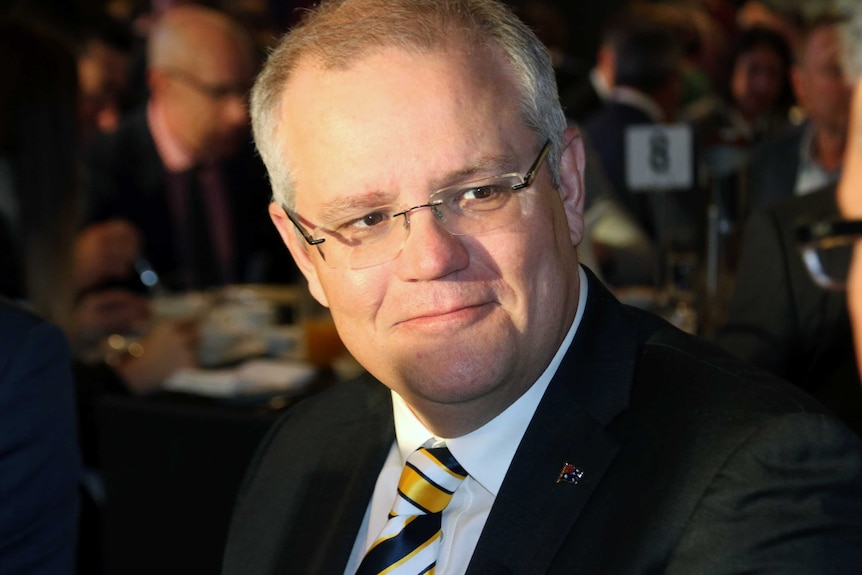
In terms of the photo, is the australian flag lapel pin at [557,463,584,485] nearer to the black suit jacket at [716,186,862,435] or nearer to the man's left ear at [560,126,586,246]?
the man's left ear at [560,126,586,246]

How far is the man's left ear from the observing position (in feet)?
4.98

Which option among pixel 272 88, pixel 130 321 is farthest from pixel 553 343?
pixel 130 321

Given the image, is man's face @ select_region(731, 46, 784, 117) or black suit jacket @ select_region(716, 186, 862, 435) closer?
black suit jacket @ select_region(716, 186, 862, 435)

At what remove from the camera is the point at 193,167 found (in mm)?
4562

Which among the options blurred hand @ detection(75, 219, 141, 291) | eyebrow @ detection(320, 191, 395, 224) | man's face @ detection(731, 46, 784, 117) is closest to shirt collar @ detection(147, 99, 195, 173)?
blurred hand @ detection(75, 219, 141, 291)

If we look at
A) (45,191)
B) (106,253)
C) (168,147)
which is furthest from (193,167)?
(45,191)

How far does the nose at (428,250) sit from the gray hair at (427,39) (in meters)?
0.19

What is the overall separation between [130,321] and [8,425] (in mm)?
1856

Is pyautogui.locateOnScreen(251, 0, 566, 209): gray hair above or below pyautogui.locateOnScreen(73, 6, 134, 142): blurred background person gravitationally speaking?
above

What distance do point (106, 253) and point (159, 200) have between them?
0.58m

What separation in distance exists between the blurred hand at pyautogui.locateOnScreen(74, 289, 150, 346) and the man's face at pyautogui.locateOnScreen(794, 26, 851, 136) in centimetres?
247

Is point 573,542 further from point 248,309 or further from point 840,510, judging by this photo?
point 248,309

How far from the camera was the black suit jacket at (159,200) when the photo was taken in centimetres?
445

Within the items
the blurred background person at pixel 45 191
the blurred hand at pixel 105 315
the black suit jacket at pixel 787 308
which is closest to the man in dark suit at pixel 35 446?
the blurred background person at pixel 45 191
